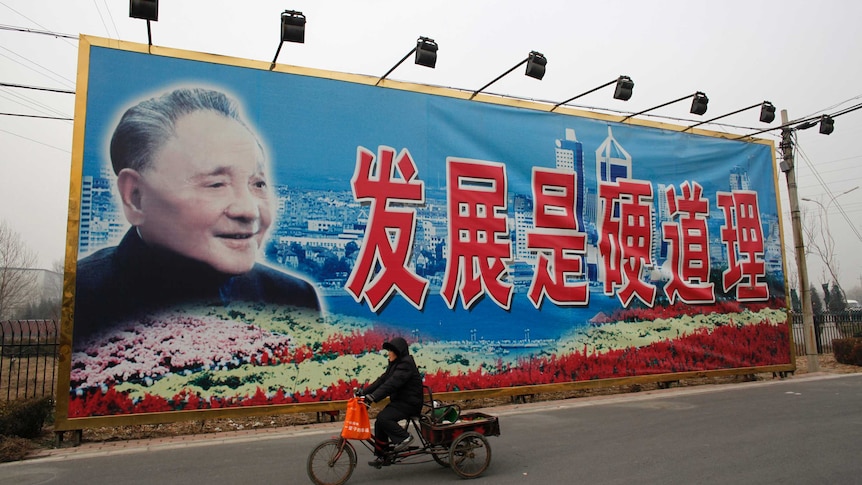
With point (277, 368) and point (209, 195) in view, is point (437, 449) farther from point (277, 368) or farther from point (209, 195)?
point (209, 195)

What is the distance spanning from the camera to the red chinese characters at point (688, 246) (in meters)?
14.1

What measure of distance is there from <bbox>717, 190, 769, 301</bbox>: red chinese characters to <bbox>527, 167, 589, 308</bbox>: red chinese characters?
4627 millimetres

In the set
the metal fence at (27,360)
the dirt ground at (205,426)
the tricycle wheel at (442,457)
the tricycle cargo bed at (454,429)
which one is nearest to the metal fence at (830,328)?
the dirt ground at (205,426)

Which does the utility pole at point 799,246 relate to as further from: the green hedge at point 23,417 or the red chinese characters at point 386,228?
the green hedge at point 23,417

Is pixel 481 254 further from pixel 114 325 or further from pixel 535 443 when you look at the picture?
pixel 114 325

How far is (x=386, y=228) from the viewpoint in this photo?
10.9 metres

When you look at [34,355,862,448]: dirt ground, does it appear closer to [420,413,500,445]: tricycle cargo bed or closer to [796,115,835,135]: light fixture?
[420,413,500,445]: tricycle cargo bed

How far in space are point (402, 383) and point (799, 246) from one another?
1474cm

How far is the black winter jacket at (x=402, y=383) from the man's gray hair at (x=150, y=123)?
571cm

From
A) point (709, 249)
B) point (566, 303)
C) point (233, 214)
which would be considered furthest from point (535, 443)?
point (709, 249)

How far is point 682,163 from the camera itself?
14.7m

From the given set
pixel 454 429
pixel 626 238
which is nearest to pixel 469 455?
pixel 454 429

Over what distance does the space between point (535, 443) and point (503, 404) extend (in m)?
3.91

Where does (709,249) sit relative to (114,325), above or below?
above
